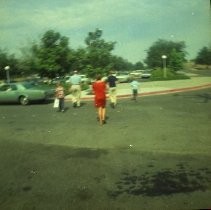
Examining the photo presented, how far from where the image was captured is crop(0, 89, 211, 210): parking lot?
5.29m

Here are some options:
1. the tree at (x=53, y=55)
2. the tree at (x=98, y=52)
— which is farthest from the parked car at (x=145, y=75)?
the tree at (x=98, y=52)

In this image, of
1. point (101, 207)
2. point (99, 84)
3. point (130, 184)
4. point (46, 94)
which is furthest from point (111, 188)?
point (46, 94)

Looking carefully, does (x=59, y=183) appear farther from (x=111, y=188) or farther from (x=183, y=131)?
(x=183, y=131)

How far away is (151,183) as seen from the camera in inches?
231

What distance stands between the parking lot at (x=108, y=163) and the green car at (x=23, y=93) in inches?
261

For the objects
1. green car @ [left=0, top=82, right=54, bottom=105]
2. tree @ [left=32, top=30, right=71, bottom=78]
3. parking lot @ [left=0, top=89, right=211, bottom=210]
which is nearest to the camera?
parking lot @ [left=0, top=89, right=211, bottom=210]

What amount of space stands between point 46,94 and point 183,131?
10612mm

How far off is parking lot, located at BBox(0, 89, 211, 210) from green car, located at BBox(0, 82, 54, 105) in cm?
663

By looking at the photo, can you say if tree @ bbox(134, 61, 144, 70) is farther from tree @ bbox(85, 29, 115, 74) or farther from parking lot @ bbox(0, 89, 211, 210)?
parking lot @ bbox(0, 89, 211, 210)

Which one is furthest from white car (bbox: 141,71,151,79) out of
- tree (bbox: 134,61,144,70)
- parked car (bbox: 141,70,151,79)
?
tree (bbox: 134,61,144,70)

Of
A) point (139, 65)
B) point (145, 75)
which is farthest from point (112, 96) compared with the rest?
point (139, 65)

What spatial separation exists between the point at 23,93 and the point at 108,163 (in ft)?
42.1

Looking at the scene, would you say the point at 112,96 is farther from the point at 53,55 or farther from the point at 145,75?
the point at 145,75

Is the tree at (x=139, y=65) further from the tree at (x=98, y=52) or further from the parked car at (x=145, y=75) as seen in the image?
the tree at (x=98, y=52)
